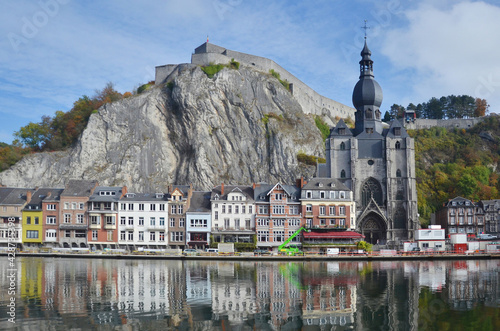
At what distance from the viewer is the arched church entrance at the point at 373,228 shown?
72.4m

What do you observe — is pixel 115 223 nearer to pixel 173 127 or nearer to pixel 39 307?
pixel 173 127

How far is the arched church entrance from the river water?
2819 cm

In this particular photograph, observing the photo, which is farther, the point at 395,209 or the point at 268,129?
the point at 268,129

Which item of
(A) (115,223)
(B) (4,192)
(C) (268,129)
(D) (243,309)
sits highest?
(C) (268,129)

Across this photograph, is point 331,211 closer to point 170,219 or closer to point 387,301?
point 170,219

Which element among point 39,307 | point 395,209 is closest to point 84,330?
point 39,307

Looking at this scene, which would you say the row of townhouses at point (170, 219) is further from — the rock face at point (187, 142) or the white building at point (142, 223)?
the rock face at point (187, 142)

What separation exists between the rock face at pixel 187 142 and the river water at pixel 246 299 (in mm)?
39796

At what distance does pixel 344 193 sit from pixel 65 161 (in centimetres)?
4459

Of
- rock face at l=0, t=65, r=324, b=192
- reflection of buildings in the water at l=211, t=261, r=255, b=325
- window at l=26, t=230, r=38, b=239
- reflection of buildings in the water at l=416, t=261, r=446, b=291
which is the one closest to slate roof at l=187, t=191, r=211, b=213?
rock face at l=0, t=65, r=324, b=192

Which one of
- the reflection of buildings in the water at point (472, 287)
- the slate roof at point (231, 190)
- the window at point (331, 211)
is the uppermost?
the slate roof at point (231, 190)

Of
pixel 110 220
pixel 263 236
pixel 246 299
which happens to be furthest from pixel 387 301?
pixel 110 220

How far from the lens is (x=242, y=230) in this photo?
63812mm

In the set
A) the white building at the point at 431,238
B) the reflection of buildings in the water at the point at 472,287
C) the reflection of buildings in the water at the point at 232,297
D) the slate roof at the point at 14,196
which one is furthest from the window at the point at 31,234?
the reflection of buildings in the water at the point at 472,287
